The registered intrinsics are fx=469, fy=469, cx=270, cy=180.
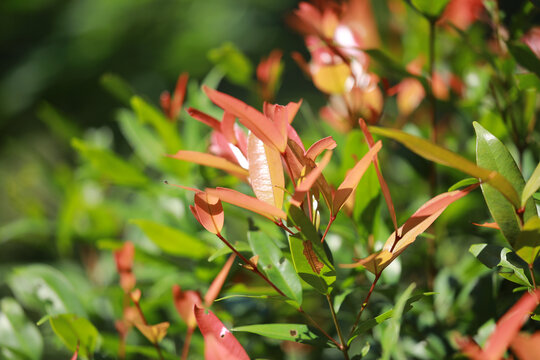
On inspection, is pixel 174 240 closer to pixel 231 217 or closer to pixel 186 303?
pixel 186 303

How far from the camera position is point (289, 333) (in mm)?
365

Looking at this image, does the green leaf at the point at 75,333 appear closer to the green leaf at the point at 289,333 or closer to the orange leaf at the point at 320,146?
→ the green leaf at the point at 289,333

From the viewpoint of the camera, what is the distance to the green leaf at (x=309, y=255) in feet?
1.03

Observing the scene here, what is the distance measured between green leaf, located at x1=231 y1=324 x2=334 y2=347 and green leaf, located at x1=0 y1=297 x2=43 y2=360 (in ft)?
0.91

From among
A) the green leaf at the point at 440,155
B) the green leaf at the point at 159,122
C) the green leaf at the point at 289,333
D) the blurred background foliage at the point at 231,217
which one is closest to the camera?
the green leaf at the point at 440,155

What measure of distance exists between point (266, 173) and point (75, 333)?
25 cm

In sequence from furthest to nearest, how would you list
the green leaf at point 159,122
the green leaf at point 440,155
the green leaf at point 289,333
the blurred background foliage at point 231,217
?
the green leaf at point 159,122
the blurred background foliage at point 231,217
the green leaf at point 289,333
the green leaf at point 440,155

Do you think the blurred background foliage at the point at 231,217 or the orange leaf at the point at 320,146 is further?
the blurred background foliage at the point at 231,217

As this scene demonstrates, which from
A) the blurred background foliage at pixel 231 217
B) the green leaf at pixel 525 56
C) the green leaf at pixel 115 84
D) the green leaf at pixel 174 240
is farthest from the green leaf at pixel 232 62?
the green leaf at pixel 525 56

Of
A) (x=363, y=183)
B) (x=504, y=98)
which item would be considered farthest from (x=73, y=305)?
(x=504, y=98)

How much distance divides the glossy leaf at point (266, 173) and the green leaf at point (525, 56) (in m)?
0.24

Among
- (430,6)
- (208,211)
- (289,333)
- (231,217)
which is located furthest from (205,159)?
(231,217)

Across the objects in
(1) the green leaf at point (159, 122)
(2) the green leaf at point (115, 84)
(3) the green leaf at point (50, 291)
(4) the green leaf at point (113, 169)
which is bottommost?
(3) the green leaf at point (50, 291)

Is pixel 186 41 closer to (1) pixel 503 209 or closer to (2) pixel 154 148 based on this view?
(2) pixel 154 148
